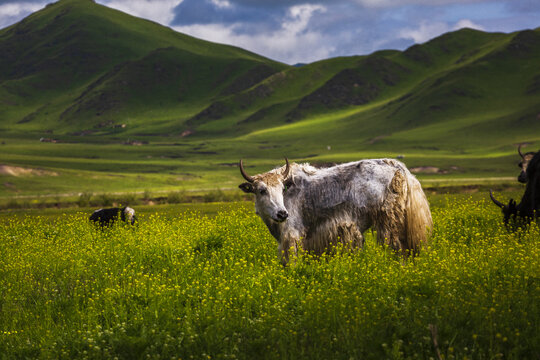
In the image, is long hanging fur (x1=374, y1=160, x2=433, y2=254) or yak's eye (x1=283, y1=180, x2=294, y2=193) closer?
long hanging fur (x1=374, y1=160, x2=433, y2=254)

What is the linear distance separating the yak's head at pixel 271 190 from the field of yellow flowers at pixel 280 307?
1.03 m

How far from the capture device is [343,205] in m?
10.3

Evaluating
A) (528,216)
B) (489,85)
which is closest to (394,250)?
(528,216)

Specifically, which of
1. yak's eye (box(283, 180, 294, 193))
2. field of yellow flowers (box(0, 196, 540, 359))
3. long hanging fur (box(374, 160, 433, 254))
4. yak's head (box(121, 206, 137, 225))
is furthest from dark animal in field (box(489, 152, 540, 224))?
yak's head (box(121, 206, 137, 225))

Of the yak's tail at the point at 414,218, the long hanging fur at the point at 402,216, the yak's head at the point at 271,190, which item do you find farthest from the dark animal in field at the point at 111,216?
the yak's tail at the point at 414,218

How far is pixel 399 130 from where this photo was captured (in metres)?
152

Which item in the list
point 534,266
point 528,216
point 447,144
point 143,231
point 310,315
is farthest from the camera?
point 447,144

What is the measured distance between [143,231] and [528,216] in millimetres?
9330

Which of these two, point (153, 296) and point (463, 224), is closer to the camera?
point (153, 296)

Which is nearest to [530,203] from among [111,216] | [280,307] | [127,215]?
[280,307]

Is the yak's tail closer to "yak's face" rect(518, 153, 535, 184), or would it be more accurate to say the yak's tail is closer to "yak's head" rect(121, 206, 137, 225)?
"yak's head" rect(121, 206, 137, 225)

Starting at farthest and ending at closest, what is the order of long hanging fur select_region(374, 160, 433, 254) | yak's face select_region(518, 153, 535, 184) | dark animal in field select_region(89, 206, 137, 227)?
1. yak's face select_region(518, 153, 535, 184)
2. dark animal in field select_region(89, 206, 137, 227)
3. long hanging fur select_region(374, 160, 433, 254)

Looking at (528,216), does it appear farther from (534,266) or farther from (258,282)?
(258,282)

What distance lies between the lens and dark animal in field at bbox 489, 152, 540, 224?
12188 millimetres
